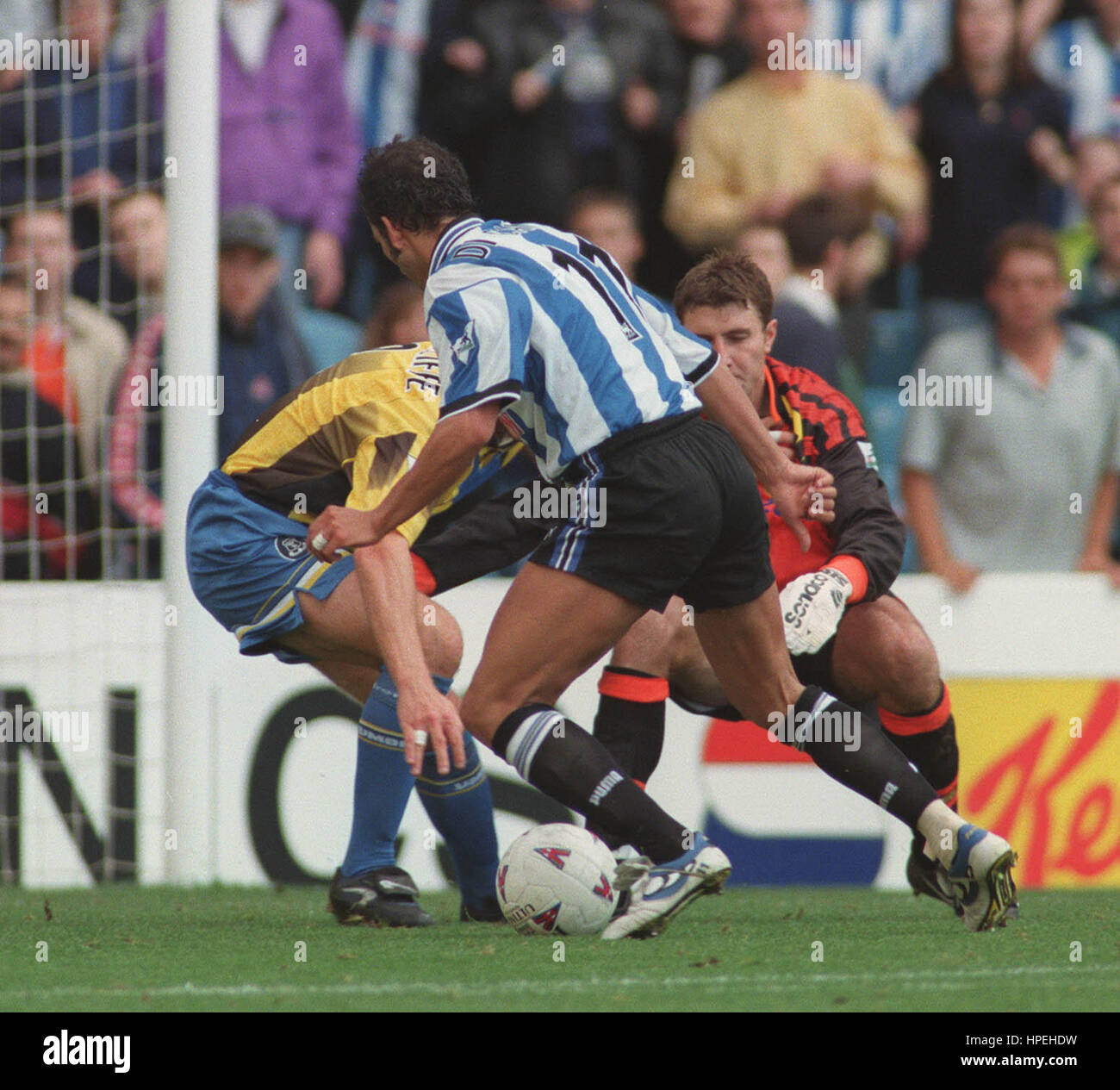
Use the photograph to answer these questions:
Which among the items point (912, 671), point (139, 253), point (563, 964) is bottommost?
point (563, 964)

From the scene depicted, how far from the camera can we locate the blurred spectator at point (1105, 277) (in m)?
7.88

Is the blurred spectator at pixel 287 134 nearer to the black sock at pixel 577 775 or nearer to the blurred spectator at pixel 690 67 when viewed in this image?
the blurred spectator at pixel 690 67

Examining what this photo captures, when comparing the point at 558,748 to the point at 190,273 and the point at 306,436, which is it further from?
the point at 190,273

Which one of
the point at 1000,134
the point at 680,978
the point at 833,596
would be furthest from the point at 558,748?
the point at 1000,134

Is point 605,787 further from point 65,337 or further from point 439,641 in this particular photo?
point 65,337

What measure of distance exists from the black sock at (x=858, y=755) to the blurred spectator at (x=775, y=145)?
12.6ft

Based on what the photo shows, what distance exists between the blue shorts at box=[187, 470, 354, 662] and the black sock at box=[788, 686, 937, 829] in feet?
4.02

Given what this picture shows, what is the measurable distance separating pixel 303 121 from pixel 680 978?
496 cm

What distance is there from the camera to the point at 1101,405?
7.42 m

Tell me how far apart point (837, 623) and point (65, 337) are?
3.66m

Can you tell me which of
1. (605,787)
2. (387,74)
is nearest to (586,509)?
(605,787)

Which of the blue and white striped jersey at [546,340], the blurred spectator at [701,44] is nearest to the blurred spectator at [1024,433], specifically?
the blurred spectator at [701,44]

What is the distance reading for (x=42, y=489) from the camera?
7.21 metres

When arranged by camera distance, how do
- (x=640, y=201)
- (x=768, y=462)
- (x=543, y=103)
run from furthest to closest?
1. (x=640, y=201)
2. (x=543, y=103)
3. (x=768, y=462)
